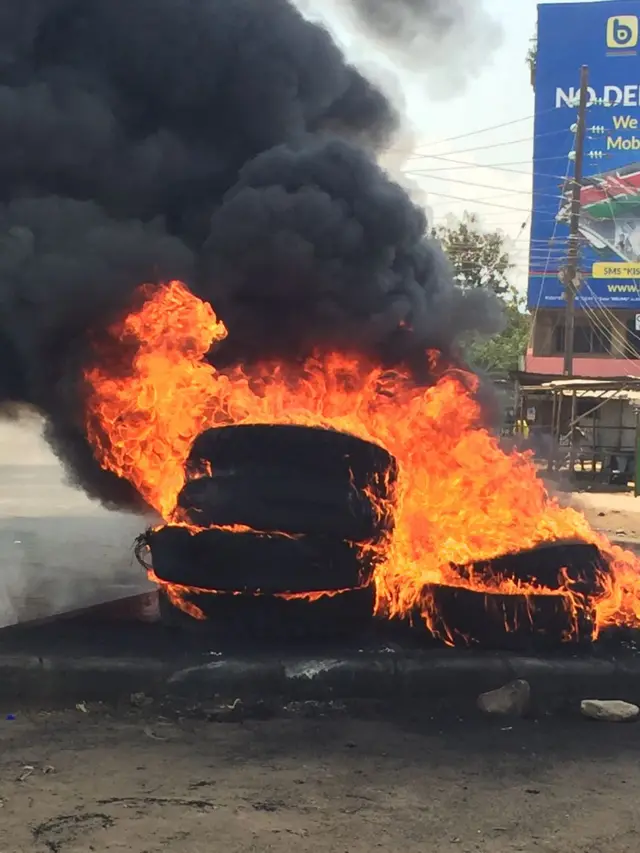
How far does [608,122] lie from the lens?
110ft

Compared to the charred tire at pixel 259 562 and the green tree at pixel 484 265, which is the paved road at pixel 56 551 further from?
the green tree at pixel 484 265

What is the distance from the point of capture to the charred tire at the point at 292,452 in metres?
6.14

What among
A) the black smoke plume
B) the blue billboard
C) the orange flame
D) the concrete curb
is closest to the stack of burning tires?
the orange flame

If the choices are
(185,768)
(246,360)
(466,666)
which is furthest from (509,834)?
(246,360)

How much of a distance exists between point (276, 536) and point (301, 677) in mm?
941

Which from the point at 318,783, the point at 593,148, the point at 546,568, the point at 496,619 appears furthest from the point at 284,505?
the point at 593,148

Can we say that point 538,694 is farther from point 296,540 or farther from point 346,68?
point 346,68

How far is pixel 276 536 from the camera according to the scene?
5996mm

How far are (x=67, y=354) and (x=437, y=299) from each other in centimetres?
336

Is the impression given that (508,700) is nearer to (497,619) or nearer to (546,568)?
(497,619)

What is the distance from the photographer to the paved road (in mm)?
8523

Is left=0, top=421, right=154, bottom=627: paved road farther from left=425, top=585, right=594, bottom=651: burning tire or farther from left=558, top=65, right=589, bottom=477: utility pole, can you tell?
left=558, top=65, right=589, bottom=477: utility pole

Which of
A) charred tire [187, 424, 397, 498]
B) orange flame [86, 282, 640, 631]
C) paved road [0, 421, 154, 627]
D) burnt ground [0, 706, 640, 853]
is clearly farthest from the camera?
paved road [0, 421, 154, 627]

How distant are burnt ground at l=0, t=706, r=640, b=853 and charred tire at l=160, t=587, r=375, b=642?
87 cm
